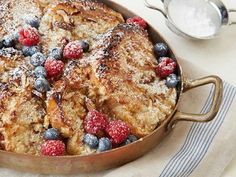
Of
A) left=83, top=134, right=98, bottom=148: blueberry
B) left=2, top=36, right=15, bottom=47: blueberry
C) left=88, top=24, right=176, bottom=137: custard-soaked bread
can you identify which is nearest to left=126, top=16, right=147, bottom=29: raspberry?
left=88, top=24, right=176, bottom=137: custard-soaked bread

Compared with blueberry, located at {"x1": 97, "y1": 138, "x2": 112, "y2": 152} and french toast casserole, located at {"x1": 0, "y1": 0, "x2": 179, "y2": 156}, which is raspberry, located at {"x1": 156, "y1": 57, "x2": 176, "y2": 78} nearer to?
french toast casserole, located at {"x1": 0, "y1": 0, "x2": 179, "y2": 156}

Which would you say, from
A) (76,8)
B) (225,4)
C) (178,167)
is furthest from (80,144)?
(225,4)

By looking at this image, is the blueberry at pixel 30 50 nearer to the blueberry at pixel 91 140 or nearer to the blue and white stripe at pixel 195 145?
the blueberry at pixel 91 140

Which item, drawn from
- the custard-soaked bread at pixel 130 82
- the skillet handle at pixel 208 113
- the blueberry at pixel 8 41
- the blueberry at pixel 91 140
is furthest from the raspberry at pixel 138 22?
the blueberry at pixel 91 140

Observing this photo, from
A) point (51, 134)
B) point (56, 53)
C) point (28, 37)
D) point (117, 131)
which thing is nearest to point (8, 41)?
point (28, 37)

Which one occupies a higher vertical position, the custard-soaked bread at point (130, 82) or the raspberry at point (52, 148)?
the custard-soaked bread at point (130, 82)
